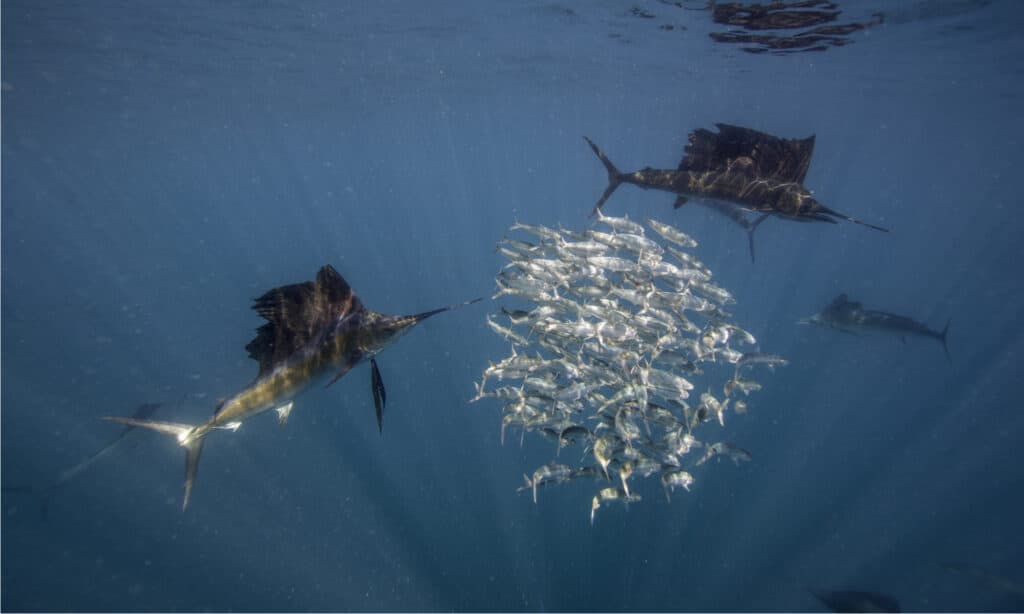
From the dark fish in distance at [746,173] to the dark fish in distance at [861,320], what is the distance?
4705mm

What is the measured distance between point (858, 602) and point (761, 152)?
20.2 feet

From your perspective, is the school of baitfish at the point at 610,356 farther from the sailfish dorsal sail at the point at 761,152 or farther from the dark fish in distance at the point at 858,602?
the dark fish in distance at the point at 858,602

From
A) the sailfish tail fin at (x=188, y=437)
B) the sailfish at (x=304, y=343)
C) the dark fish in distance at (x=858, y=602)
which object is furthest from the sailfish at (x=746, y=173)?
the dark fish in distance at (x=858, y=602)

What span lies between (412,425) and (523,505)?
4.19 metres

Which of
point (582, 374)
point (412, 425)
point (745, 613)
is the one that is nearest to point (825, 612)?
point (745, 613)

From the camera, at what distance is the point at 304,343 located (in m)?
3.40

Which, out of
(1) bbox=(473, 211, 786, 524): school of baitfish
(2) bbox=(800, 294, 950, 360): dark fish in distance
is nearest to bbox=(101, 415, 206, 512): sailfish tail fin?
(1) bbox=(473, 211, 786, 524): school of baitfish

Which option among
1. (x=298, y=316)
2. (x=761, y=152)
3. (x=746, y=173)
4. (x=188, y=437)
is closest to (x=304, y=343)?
(x=298, y=316)

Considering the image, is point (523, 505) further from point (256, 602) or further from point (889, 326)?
point (889, 326)

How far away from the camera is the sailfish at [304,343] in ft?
10.8

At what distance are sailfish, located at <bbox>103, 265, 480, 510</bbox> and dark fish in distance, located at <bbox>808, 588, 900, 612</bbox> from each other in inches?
287

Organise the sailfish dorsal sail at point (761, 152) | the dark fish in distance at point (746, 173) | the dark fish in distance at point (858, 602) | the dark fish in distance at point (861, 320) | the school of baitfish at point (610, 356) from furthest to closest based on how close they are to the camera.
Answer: the dark fish in distance at point (861, 320) → the dark fish in distance at point (858, 602) → the sailfish dorsal sail at point (761, 152) → the dark fish in distance at point (746, 173) → the school of baitfish at point (610, 356)

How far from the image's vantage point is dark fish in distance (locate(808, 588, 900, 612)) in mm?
6754

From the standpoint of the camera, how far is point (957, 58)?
1527 centimetres
